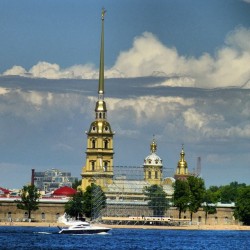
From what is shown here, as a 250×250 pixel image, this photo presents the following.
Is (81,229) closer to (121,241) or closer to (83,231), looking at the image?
(83,231)

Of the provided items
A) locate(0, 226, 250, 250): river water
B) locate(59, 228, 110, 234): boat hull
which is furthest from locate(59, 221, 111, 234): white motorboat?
locate(0, 226, 250, 250): river water

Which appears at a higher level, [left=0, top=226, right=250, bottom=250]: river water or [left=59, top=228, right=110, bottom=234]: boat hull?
[left=59, top=228, right=110, bottom=234]: boat hull

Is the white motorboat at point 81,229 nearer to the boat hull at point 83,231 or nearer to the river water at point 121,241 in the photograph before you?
the boat hull at point 83,231

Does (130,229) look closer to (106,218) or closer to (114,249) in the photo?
(106,218)

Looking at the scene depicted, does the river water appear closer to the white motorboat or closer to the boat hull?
the boat hull

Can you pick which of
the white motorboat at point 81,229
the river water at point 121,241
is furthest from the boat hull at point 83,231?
the river water at point 121,241

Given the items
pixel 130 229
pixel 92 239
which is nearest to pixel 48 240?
pixel 92 239

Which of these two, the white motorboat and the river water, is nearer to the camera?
the river water

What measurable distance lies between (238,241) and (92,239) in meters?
17.0

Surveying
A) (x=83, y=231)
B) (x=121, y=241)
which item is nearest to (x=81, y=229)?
(x=83, y=231)

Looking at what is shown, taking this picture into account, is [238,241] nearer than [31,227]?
Yes

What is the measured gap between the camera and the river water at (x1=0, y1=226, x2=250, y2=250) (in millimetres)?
138000

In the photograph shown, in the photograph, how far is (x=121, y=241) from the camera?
14862cm

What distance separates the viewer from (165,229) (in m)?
196
